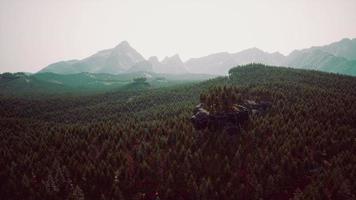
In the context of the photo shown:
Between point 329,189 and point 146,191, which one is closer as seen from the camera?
point 329,189

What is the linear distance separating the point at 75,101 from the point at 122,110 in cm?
1703

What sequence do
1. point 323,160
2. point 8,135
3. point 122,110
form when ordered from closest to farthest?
point 323,160 < point 8,135 < point 122,110

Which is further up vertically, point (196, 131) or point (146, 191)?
point (196, 131)

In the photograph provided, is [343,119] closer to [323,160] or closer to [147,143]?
[323,160]

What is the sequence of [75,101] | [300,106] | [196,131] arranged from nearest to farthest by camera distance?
[196,131], [300,106], [75,101]

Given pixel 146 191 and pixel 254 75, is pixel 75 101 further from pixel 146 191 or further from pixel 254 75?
pixel 146 191

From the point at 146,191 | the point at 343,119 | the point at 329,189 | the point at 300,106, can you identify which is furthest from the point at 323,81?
the point at 146,191

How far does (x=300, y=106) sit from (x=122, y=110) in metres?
33.9

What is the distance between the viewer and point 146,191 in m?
19.9

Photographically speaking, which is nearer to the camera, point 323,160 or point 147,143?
point 323,160

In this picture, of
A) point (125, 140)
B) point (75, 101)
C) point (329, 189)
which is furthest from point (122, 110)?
point (329, 189)

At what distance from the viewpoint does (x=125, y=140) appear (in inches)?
1052

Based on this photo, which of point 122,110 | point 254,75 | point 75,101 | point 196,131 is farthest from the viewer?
point 254,75

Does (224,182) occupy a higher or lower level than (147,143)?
lower
